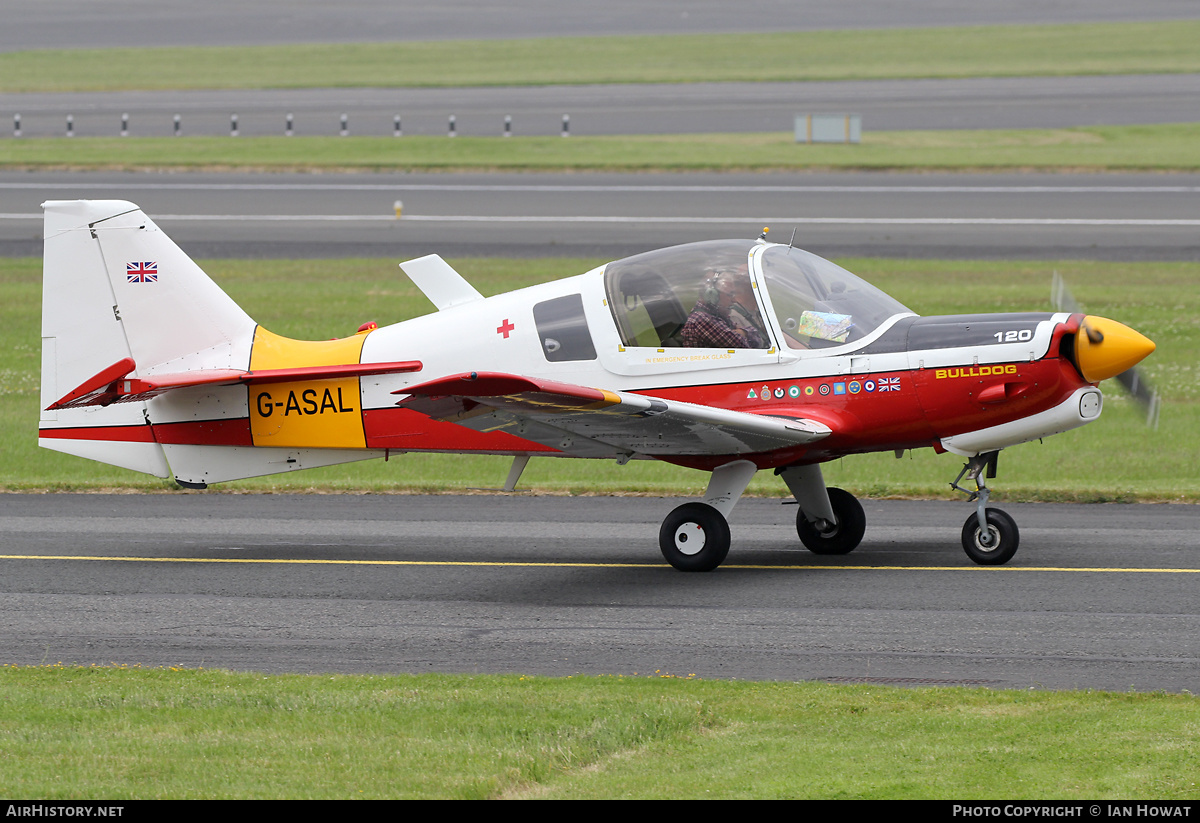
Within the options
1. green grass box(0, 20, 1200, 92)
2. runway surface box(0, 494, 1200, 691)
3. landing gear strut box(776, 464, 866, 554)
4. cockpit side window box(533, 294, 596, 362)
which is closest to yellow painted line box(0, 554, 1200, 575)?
runway surface box(0, 494, 1200, 691)

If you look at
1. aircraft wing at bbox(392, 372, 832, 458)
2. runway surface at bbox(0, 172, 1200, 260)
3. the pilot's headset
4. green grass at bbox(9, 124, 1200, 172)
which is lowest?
A: aircraft wing at bbox(392, 372, 832, 458)

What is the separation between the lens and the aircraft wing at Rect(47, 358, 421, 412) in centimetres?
1242

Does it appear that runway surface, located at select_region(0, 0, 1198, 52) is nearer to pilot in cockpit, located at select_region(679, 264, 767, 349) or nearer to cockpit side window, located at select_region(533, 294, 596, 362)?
cockpit side window, located at select_region(533, 294, 596, 362)

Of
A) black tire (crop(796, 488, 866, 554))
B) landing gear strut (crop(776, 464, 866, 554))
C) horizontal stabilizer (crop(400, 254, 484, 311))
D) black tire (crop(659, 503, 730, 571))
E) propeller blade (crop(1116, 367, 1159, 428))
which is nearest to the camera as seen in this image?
propeller blade (crop(1116, 367, 1159, 428))

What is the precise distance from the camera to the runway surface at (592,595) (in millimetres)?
9336

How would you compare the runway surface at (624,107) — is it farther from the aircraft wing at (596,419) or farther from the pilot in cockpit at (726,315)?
the aircraft wing at (596,419)

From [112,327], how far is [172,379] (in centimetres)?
89

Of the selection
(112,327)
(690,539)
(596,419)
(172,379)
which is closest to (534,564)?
(690,539)

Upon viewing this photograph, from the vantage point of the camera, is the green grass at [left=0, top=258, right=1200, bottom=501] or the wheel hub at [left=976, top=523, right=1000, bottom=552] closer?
the wheel hub at [left=976, top=523, right=1000, bottom=552]

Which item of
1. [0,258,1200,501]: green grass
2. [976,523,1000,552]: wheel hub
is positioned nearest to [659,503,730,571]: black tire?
[976,523,1000,552]: wheel hub

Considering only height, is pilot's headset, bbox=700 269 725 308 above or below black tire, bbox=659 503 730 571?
above

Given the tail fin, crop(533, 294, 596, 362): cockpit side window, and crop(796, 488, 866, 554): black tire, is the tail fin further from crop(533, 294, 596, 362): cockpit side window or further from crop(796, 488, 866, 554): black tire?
crop(796, 488, 866, 554): black tire

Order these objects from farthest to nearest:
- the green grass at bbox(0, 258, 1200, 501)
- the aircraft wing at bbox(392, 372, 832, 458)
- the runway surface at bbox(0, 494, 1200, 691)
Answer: the green grass at bbox(0, 258, 1200, 501), the aircraft wing at bbox(392, 372, 832, 458), the runway surface at bbox(0, 494, 1200, 691)

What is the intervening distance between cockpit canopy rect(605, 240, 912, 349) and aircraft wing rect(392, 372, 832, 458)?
0.69m
